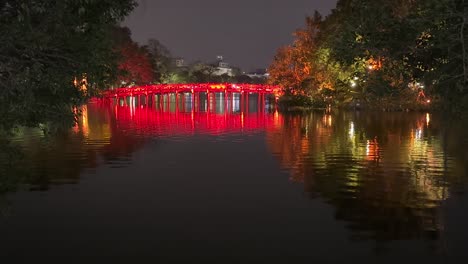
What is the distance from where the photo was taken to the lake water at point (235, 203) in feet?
30.8

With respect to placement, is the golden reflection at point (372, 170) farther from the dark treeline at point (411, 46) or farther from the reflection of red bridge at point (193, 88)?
the reflection of red bridge at point (193, 88)

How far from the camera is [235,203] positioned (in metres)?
12.9

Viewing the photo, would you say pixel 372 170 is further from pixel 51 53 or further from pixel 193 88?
pixel 193 88

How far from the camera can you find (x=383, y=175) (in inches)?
640

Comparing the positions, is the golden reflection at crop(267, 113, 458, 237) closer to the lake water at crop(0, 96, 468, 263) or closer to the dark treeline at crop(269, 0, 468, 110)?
the lake water at crop(0, 96, 468, 263)

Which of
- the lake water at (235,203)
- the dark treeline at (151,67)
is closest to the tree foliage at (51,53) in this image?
the lake water at (235,203)

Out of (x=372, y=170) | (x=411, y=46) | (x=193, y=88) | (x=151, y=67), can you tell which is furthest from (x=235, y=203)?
(x=151, y=67)

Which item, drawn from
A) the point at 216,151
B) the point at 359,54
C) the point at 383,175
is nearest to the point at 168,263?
the point at 359,54

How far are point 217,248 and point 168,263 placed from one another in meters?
1.08

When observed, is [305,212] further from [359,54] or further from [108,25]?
[108,25]

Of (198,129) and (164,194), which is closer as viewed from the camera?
(164,194)

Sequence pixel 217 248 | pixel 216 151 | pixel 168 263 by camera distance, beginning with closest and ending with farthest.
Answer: pixel 168 263, pixel 217 248, pixel 216 151

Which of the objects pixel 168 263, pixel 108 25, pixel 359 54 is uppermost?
pixel 108 25

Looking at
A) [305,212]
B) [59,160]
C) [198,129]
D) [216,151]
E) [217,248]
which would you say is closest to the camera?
[217,248]
